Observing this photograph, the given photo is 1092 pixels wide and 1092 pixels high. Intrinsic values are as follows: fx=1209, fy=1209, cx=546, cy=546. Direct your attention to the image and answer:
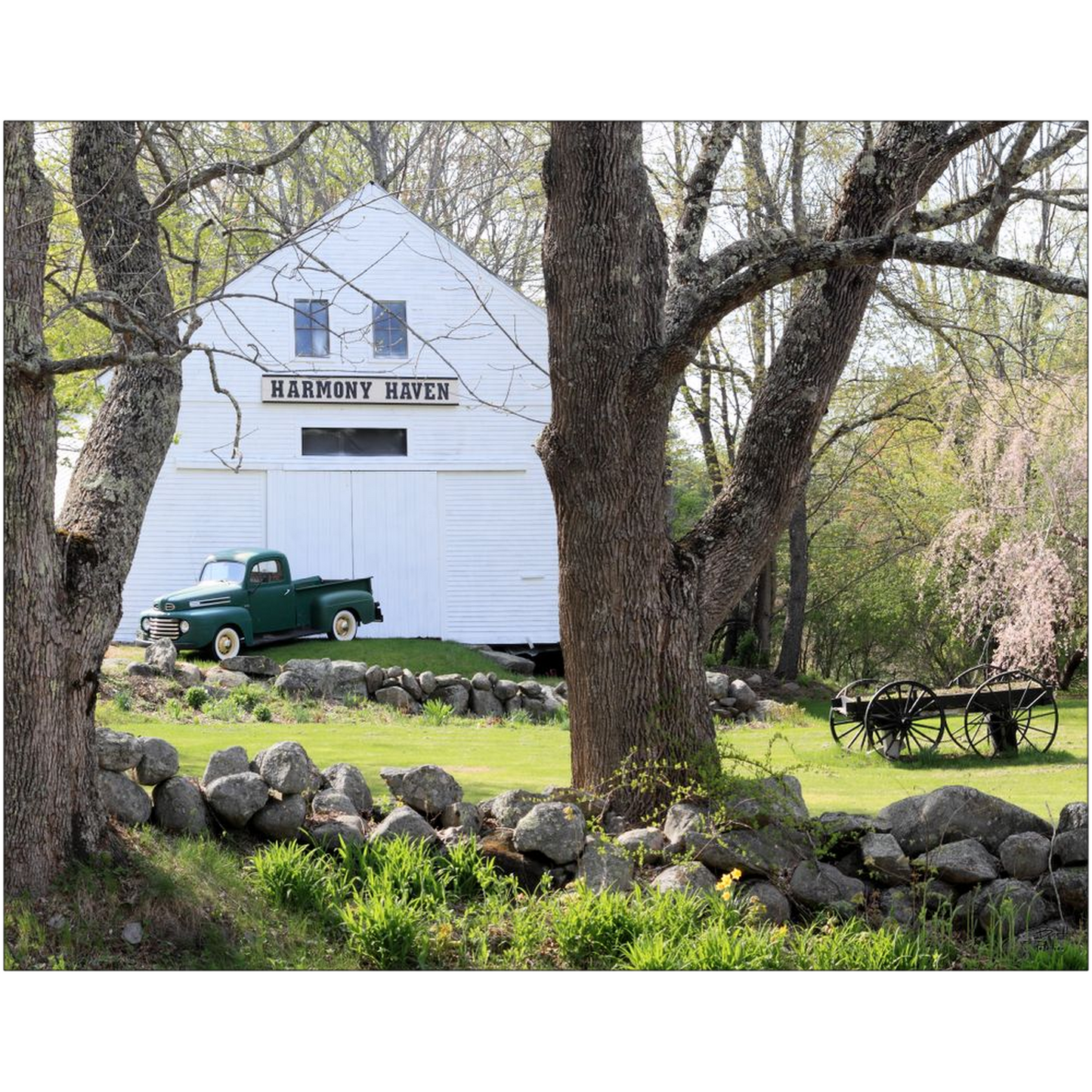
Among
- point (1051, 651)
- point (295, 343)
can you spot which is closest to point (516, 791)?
point (1051, 651)

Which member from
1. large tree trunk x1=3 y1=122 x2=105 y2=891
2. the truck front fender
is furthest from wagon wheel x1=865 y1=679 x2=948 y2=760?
the truck front fender

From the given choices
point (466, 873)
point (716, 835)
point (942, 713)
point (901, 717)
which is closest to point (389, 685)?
point (901, 717)

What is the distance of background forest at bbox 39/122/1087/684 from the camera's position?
941 cm

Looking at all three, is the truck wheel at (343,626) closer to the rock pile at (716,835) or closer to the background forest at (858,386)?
the background forest at (858,386)

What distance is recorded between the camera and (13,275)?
14.4ft

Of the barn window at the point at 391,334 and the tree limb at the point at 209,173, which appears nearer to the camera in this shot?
the tree limb at the point at 209,173

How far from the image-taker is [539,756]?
891cm

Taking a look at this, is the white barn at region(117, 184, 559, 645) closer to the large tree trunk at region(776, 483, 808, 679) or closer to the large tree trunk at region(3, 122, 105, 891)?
the large tree trunk at region(776, 483, 808, 679)

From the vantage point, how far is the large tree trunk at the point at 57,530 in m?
4.44

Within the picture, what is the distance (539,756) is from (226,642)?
5887 millimetres

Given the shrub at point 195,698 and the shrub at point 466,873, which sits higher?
the shrub at point 195,698

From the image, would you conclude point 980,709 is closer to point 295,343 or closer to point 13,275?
point 13,275

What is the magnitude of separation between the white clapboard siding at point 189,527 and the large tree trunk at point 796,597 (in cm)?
706

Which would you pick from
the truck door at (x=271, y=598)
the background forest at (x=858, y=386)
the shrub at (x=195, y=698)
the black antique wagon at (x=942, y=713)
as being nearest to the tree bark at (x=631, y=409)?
the background forest at (x=858, y=386)
